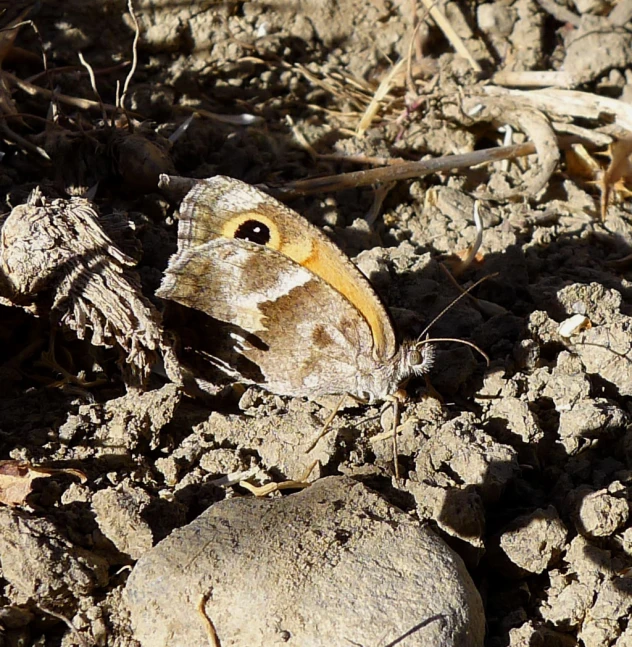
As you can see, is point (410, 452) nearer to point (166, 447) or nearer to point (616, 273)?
point (166, 447)

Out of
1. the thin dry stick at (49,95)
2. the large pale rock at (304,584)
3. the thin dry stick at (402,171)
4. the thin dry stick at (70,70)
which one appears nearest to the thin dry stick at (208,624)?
the large pale rock at (304,584)

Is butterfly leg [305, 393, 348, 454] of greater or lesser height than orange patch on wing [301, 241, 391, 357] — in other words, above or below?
below

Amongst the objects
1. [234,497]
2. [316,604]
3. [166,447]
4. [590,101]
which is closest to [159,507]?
[234,497]

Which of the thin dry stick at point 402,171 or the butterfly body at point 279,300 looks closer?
the butterfly body at point 279,300

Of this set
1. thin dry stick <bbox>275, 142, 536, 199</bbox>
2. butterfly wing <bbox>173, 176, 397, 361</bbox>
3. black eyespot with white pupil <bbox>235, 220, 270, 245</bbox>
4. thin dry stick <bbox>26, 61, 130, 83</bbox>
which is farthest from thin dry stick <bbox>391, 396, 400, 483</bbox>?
thin dry stick <bbox>26, 61, 130, 83</bbox>

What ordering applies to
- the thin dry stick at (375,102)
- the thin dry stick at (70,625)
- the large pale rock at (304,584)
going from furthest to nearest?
the thin dry stick at (375,102) < the thin dry stick at (70,625) < the large pale rock at (304,584)

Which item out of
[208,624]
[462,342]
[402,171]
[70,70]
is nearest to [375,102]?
[402,171]

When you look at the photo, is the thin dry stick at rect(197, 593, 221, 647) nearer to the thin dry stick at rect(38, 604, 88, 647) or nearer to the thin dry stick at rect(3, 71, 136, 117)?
the thin dry stick at rect(38, 604, 88, 647)

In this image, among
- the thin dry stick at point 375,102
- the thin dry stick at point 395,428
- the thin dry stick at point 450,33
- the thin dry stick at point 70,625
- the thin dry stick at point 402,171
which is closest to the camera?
the thin dry stick at point 70,625

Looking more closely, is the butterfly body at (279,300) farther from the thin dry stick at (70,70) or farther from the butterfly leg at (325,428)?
the thin dry stick at (70,70)
